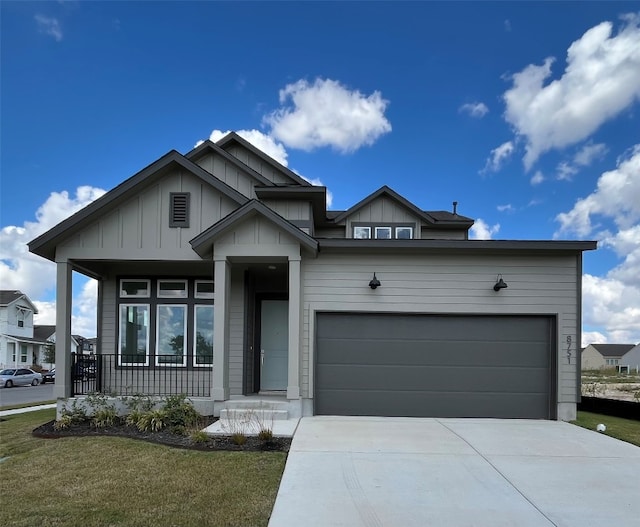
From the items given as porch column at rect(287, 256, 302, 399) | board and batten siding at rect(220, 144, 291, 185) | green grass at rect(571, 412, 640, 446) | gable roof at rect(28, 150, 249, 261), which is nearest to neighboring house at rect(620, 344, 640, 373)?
green grass at rect(571, 412, 640, 446)

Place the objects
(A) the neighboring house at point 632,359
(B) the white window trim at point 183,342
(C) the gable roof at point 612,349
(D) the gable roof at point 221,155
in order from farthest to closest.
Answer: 1. (C) the gable roof at point 612,349
2. (A) the neighboring house at point 632,359
3. (D) the gable roof at point 221,155
4. (B) the white window trim at point 183,342

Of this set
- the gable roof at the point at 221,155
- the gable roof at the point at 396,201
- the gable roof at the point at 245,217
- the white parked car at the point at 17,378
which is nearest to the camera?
the gable roof at the point at 245,217

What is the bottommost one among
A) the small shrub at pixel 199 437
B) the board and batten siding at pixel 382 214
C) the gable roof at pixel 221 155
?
the small shrub at pixel 199 437

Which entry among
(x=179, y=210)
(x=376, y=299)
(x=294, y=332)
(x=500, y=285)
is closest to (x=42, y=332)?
(x=179, y=210)

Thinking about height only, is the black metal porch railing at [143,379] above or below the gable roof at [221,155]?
below

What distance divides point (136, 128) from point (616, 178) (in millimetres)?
15784

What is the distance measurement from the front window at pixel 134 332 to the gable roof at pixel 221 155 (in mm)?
Answer: 4039

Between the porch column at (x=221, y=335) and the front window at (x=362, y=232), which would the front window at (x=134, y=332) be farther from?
the front window at (x=362, y=232)

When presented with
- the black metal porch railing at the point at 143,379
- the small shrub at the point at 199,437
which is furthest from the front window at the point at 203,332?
the small shrub at the point at 199,437

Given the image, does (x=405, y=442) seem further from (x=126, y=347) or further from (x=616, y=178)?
(x=616, y=178)

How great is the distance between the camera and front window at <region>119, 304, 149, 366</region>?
417 inches

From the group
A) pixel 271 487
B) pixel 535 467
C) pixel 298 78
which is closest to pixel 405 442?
pixel 535 467

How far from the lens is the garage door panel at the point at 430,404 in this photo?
9430mm

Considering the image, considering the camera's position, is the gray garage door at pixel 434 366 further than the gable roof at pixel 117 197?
Yes
